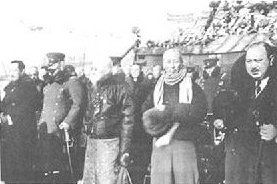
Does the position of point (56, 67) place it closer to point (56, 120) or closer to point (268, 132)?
point (56, 120)

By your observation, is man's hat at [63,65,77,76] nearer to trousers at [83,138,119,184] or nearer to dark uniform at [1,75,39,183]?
dark uniform at [1,75,39,183]

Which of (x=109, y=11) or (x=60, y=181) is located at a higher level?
(x=109, y=11)

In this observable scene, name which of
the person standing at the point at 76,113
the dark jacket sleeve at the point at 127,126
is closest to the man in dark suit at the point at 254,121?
the dark jacket sleeve at the point at 127,126

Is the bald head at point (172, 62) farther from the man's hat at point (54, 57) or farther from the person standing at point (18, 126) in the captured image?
the person standing at point (18, 126)

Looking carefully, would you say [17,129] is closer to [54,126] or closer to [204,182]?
[54,126]

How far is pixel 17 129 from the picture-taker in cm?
464

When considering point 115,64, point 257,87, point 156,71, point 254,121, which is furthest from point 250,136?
point 115,64

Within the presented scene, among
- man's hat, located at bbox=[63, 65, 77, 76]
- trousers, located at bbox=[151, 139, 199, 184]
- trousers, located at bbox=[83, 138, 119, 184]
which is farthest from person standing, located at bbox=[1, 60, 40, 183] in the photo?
trousers, located at bbox=[151, 139, 199, 184]

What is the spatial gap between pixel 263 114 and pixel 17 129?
2.35 m

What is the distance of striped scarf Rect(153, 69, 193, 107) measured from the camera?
3762mm

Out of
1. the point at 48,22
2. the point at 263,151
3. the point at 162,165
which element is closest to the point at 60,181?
the point at 162,165

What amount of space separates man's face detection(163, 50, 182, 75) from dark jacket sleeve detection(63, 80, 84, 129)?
98 cm

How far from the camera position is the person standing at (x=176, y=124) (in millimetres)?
3717

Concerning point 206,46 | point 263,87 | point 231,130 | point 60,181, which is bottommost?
point 60,181
